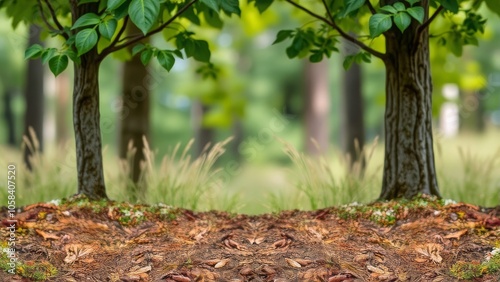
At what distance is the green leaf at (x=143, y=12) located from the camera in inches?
131

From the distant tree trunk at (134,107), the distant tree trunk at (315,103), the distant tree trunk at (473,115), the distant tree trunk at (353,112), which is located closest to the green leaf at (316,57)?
the distant tree trunk at (134,107)

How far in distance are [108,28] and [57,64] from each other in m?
0.51

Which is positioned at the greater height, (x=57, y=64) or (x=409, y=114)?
(x=57, y=64)

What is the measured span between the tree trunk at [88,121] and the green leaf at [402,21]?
2.49 meters

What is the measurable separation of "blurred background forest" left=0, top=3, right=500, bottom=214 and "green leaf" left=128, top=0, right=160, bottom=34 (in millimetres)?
2108

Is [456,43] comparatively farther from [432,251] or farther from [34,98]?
[34,98]

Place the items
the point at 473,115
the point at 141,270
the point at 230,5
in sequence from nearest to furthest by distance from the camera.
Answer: the point at 141,270 < the point at 230,5 < the point at 473,115

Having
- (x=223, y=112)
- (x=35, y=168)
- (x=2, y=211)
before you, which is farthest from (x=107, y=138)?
(x=2, y=211)

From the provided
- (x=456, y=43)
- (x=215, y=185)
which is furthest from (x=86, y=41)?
(x=456, y=43)

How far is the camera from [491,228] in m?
4.34

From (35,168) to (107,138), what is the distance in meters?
21.7

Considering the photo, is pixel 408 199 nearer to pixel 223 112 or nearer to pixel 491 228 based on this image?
pixel 491 228

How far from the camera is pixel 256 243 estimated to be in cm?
420

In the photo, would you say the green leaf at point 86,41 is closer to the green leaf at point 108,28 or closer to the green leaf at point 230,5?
the green leaf at point 108,28
